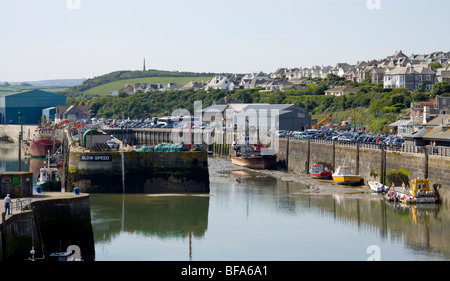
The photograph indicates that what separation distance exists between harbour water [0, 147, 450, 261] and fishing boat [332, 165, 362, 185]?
182 centimetres

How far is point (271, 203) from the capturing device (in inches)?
A: 1900

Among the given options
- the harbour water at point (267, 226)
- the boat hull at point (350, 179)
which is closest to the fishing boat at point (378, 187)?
the harbour water at point (267, 226)

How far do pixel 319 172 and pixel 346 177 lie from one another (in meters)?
5.79

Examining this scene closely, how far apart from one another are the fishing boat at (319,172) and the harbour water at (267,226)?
5819 millimetres

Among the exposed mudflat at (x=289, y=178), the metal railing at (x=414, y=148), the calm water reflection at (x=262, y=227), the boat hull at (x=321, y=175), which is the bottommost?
the calm water reflection at (x=262, y=227)

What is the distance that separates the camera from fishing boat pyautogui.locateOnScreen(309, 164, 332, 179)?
61750 mm

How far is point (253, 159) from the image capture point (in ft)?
243

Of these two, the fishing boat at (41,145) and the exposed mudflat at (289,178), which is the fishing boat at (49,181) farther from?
the fishing boat at (41,145)

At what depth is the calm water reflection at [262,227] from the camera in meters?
33.0

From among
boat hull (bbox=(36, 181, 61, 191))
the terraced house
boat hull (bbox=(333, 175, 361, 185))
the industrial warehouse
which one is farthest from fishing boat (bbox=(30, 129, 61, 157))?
the terraced house

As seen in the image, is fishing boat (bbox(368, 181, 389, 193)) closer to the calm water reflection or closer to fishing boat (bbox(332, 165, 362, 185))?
the calm water reflection
